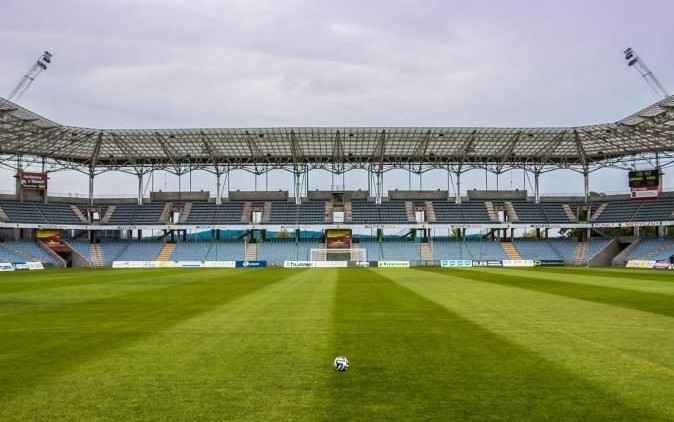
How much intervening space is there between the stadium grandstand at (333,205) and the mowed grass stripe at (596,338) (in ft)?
153

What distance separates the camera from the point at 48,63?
222ft

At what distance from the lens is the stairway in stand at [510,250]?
71262mm

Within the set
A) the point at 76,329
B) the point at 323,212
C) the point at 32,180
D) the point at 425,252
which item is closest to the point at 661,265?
the point at 425,252

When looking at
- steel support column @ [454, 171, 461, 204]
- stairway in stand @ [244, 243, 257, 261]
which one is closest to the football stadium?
stairway in stand @ [244, 243, 257, 261]

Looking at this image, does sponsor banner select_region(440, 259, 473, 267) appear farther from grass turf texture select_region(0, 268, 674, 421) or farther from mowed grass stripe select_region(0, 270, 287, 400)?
grass turf texture select_region(0, 268, 674, 421)

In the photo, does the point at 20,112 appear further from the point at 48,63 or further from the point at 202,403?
the point at 202,403

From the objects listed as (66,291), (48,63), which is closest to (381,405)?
(66,291)

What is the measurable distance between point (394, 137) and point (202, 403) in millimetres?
60835

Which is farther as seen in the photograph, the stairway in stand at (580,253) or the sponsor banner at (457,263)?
the stairway in stand at (580,253)

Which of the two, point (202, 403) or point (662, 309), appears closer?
point (202, 403)

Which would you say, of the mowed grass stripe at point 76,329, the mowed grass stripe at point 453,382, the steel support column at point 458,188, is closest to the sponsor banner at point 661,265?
the steel support column at point 458,188

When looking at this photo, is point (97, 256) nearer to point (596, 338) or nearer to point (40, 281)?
point (40, 281)

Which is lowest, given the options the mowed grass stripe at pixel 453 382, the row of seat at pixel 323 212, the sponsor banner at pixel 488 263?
the mowed grass stripe at pixel 453 382

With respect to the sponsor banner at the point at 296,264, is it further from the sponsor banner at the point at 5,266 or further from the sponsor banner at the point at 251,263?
the sponsor banner at the point at 5,266
